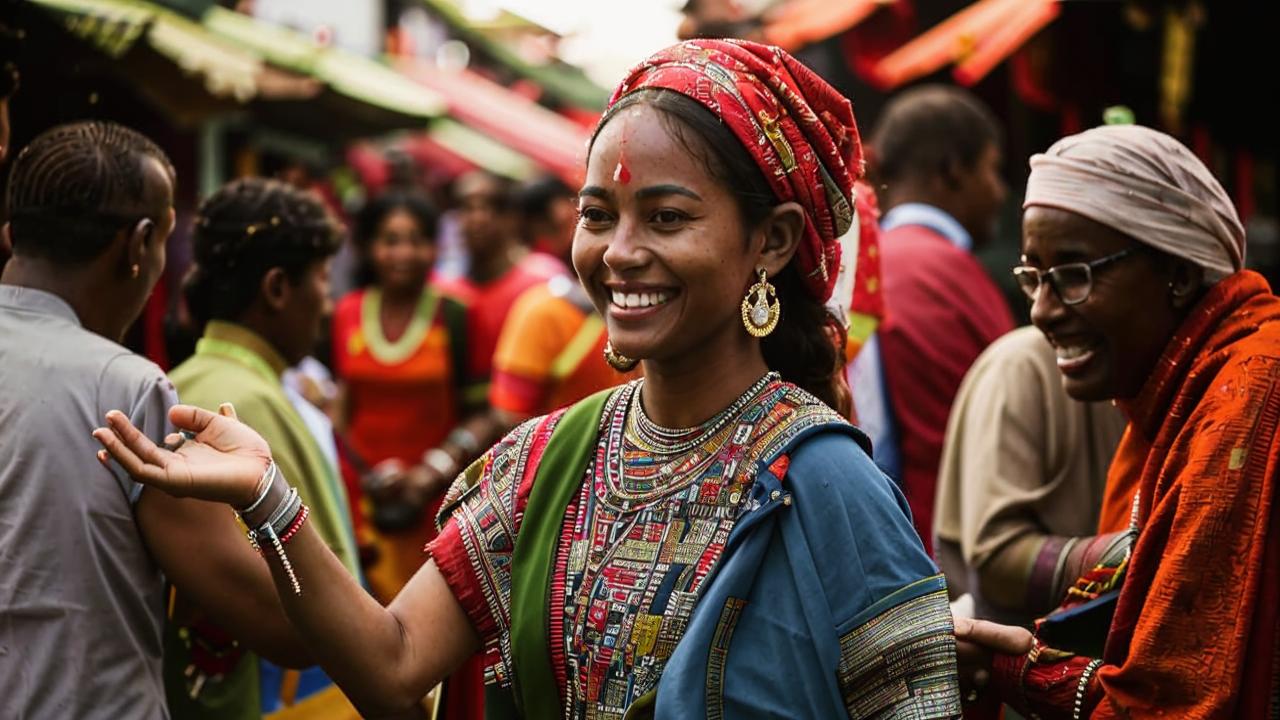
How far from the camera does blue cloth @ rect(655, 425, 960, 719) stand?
2277mm

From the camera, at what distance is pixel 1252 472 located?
2.59 metres

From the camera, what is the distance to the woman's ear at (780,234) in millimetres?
2518

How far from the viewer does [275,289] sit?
416cm

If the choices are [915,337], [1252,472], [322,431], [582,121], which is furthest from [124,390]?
[582,121]

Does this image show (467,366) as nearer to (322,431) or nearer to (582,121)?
(322,431)

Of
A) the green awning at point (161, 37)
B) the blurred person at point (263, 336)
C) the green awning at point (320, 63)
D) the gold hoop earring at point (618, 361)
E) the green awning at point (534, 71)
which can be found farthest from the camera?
the green awning at point (534, 71)

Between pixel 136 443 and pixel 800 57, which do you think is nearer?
pixel 136 443

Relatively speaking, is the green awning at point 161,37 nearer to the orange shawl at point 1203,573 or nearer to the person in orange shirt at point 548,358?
the person in orange shirt at point 548,358

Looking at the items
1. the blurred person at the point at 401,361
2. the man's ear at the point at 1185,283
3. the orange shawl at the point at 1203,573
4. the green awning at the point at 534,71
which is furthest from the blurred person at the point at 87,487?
the green awning at the point at 534,71

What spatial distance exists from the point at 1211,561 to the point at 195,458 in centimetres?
174

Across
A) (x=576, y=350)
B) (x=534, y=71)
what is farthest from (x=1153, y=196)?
(x=534, y=71)

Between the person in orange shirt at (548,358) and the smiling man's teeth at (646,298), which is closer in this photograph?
the smiling man's teeth at (646,298)

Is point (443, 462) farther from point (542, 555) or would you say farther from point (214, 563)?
point (542, 555)

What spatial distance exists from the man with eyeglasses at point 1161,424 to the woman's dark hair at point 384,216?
5.11 m
